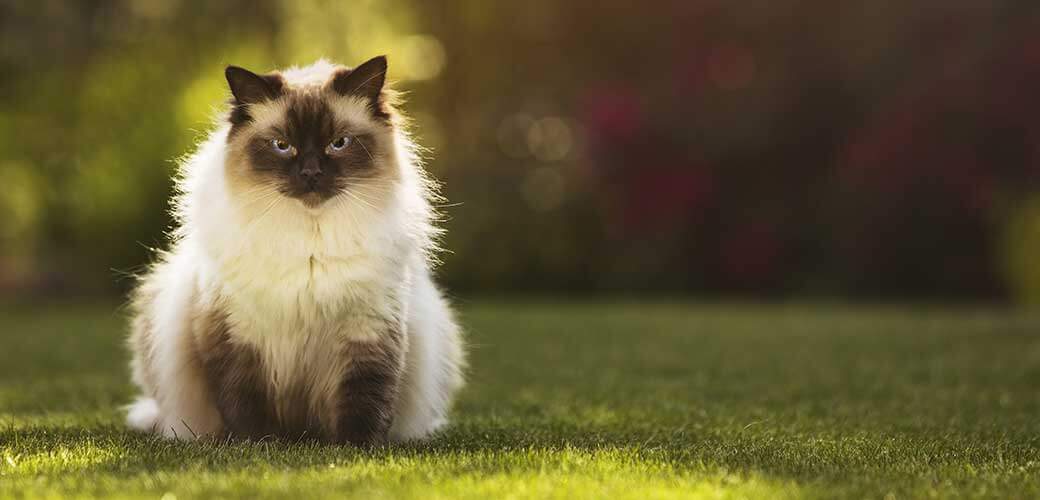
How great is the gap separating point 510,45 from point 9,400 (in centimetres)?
1756

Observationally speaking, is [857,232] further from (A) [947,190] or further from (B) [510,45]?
(B) [510,45]

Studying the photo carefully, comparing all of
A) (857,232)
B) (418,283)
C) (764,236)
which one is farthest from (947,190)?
(418,283)

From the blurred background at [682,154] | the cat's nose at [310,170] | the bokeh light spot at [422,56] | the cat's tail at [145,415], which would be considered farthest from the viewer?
the bokeh light spot at [422,56]

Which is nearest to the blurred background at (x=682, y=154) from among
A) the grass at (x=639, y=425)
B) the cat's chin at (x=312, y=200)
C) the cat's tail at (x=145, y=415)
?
the grass at (x=639, y=425)

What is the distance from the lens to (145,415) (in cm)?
465

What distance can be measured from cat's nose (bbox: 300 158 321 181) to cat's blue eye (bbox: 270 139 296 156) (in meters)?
0.10

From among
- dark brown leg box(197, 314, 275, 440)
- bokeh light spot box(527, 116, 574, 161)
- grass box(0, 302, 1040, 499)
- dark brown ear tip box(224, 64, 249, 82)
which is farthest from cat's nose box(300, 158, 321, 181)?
bokeh light spot box(527, 116, 574, 161)

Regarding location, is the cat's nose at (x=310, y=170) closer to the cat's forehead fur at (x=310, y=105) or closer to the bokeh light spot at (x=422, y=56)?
the cat's forehead fur at (x=310, y=105)

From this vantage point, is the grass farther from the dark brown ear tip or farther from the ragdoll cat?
the dark brown ear tip

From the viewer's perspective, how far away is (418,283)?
434 centimetres

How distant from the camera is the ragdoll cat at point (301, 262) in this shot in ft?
12.7

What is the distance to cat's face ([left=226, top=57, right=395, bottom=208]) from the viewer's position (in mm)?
3883

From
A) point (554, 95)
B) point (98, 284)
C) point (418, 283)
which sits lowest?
point (98, 284)

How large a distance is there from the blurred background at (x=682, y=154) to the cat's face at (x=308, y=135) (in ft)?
32.8
